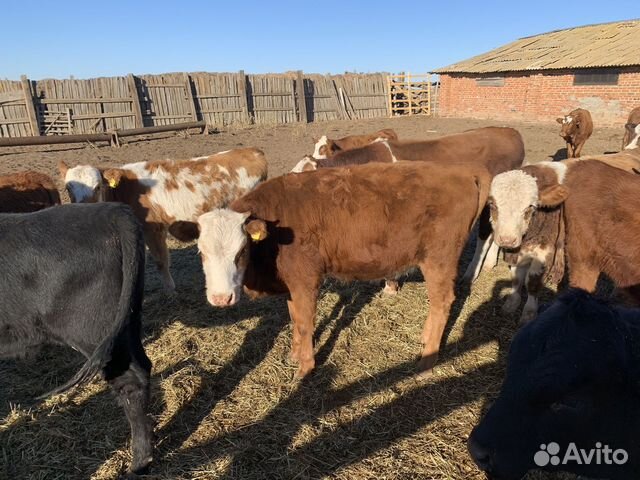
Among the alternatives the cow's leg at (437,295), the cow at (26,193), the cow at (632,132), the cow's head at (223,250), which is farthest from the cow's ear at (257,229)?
the cow at (632,132)

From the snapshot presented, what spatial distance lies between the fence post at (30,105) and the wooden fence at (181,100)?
35mm

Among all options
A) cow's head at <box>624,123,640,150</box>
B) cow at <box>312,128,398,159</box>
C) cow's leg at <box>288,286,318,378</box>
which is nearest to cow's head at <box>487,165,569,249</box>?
cow's leg at <box>288,286,318,378</box>

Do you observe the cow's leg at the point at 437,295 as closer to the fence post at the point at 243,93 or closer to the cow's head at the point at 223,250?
the cow's head at the point at 223,250

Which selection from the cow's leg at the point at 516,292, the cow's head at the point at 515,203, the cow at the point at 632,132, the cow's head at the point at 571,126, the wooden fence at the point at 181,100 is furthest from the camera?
the wooden fence at the point at 181,100

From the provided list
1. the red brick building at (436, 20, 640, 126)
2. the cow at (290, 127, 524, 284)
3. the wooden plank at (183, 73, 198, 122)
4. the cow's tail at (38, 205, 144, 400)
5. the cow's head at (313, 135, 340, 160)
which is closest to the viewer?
the cow's tail at (38, 205, 144, 400)

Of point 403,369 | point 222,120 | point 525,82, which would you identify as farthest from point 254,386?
point 525,82

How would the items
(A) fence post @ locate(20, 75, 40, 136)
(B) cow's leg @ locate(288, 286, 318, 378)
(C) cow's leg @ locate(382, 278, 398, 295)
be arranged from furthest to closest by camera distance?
(A) fence post @ locate(20, 75, 40, 136) < (C) cow's leg @ locate(382, 278, 398, 295) < (B) cow's leg @ locate(288, 286, 318, 378)

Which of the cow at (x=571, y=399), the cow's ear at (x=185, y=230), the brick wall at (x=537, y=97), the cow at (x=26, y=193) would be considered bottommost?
the cow at (x=571, y=399)

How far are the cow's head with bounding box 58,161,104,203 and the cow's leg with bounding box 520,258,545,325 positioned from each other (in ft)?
17.9

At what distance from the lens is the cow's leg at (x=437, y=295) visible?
381cm

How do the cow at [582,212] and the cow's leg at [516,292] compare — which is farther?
the cow's leg at [516,292]

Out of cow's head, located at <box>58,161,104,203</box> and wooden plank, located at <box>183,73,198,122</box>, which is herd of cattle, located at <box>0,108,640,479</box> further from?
wooden plank, located at <box>183,73,198,122</box>

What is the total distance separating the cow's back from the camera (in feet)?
12.1

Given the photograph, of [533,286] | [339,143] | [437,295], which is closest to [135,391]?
[437,295]
